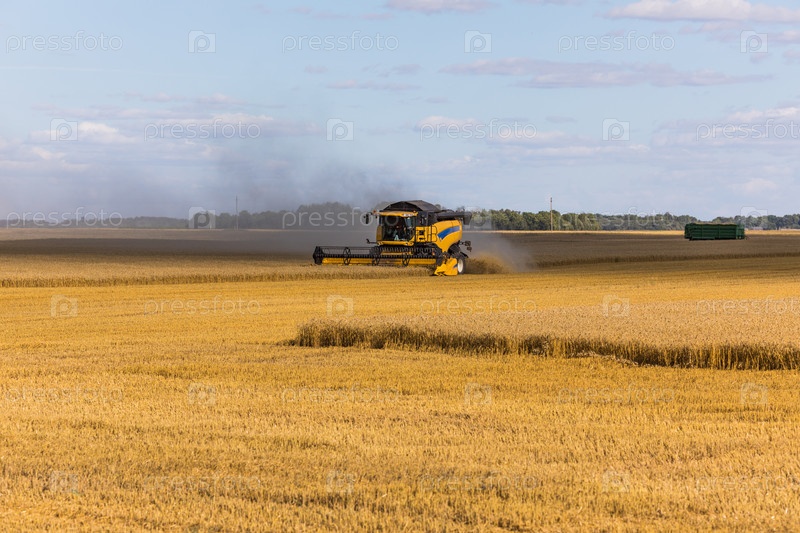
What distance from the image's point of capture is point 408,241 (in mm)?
37844

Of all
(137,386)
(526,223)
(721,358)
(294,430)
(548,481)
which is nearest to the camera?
(548,481)

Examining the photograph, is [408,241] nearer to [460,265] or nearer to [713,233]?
[460,265]

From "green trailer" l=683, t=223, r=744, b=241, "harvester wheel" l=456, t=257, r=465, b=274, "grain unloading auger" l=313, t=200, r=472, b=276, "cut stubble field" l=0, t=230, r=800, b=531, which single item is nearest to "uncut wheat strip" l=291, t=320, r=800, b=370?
"cut stubble field" l=0, t=230, r=800, b=531

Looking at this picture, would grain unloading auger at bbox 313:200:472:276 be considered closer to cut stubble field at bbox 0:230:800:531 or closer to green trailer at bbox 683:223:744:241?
cut stubble field at bbox 0:230:800:531

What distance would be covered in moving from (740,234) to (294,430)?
278ft

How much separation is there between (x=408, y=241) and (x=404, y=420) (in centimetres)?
2741

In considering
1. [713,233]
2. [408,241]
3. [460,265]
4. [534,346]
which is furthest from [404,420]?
[713,233]

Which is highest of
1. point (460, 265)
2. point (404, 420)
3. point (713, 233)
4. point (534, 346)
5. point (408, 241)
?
point (713, 233)

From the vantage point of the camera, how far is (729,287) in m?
31.5

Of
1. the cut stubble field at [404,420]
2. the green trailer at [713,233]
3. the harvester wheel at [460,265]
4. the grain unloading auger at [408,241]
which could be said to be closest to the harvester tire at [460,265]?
the harvester wheel at [460,265]

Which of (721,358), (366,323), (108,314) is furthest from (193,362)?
(108,314)

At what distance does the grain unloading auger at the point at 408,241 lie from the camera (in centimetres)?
3769

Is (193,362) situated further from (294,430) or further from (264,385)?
(294,430)

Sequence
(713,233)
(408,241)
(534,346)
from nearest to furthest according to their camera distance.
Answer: (534,346)
(408,241)
(713,233)
